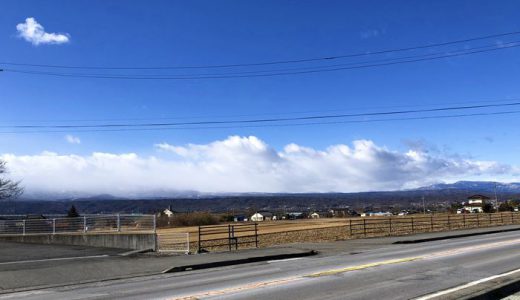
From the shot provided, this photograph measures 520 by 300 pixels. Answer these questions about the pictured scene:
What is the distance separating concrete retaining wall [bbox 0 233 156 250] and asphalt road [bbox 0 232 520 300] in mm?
7841

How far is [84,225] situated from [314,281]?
59.6ft

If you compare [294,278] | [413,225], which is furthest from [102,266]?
[413,225]

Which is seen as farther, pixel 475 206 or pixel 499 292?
pixel 475 206

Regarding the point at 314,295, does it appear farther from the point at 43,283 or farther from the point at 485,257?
the point at 485,257

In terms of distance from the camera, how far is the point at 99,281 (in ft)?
49.7

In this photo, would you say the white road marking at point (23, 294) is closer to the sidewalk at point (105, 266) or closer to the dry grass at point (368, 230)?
the sidewalk at point (105, 266)

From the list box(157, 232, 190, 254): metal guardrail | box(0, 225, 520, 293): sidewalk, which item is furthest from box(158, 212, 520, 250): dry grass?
box(0, 225, 520, 293): sidewalk

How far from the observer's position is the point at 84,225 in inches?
1109

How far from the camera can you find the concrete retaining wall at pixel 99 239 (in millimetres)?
24531

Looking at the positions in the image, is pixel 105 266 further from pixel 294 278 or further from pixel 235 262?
pixel 294 278

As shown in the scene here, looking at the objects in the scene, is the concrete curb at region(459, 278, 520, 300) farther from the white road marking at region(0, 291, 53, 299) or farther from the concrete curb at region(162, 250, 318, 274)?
the concrete curb at region(162, 250, 318, 274)

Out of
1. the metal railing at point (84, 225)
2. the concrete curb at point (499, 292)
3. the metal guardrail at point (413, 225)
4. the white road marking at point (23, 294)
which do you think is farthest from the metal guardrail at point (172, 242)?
the concrete curb at point (499, 292)

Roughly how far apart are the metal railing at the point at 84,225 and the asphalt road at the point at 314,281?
9277 millimetres

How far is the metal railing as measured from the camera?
1022 inches
